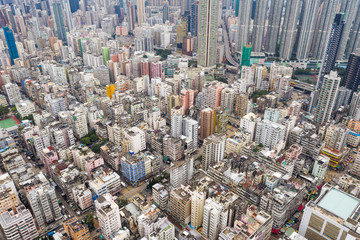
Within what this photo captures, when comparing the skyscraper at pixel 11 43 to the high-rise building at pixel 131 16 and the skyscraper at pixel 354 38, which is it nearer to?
the high-rise building at pixel 131 16

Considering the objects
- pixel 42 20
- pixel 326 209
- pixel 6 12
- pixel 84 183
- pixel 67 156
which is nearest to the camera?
pixel 326 209

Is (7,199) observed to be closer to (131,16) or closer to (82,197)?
(82,197)

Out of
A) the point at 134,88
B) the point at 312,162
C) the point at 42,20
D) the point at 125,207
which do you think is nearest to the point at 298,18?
the point at 134,88

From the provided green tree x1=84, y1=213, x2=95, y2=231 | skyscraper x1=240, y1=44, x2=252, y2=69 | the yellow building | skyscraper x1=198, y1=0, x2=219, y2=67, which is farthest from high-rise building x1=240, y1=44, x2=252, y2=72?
the yellow building

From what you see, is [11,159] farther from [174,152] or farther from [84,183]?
[174,152]

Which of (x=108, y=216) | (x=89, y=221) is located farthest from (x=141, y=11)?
(x=108, y=216)
